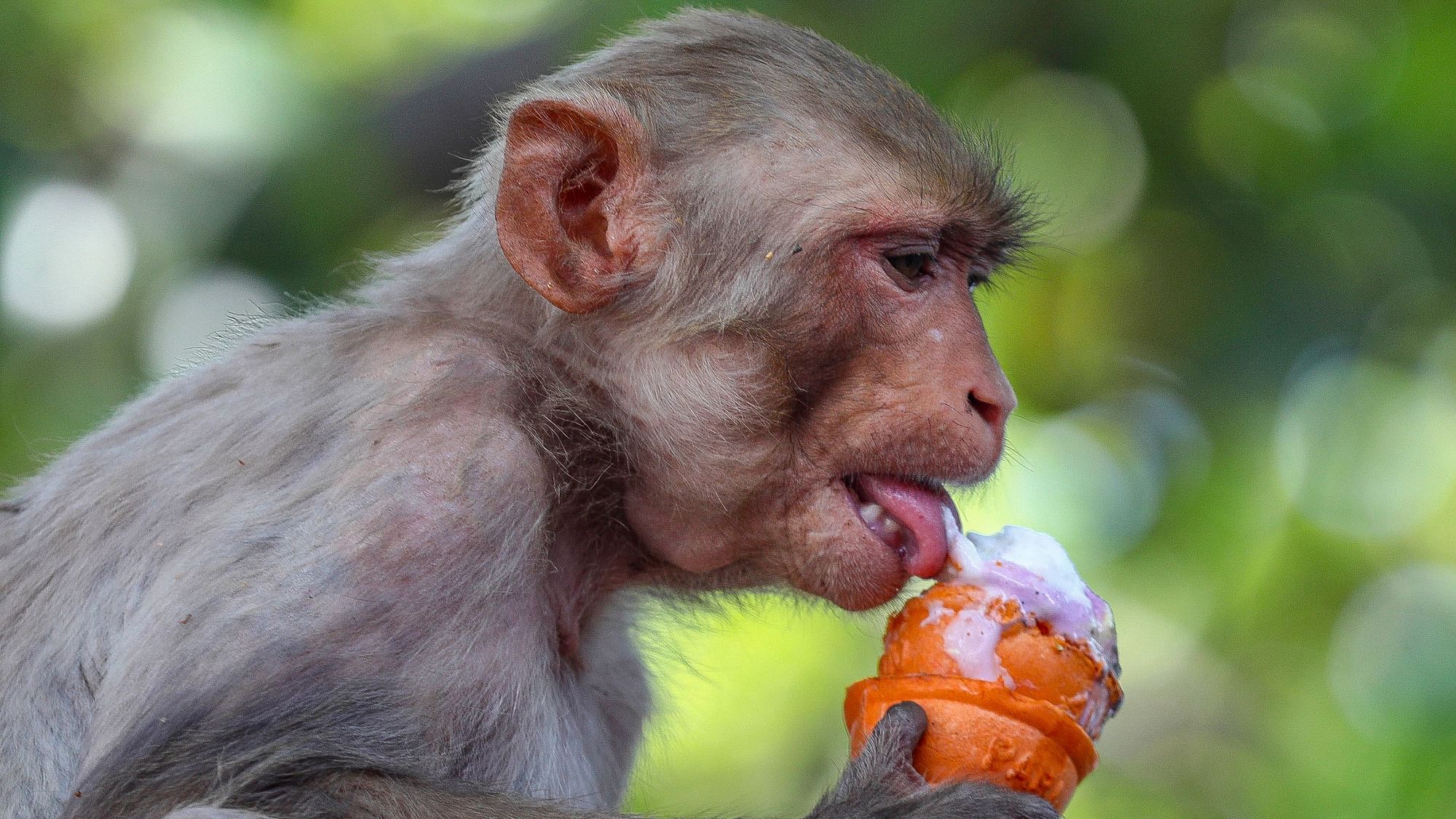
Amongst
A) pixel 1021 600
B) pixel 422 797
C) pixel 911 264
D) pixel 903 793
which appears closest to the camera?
pixel 422 797

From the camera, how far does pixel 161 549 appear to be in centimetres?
287

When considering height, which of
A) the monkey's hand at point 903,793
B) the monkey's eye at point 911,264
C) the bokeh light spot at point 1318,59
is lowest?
the monkey's hand at point 903,793

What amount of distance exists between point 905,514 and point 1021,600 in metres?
0.32

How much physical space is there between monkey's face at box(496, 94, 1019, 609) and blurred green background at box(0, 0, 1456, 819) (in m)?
2.98

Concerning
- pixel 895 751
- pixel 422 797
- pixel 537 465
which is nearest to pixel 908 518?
pixel 895 751

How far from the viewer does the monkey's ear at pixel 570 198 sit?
3062 mm

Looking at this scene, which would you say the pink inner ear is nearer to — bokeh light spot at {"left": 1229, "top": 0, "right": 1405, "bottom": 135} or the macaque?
the macaque

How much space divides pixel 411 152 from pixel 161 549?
12.8 ft

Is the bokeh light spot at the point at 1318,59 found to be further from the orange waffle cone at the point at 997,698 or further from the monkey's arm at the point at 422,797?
the monkey's arm at the point at 422,797

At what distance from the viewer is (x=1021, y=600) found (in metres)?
2.86

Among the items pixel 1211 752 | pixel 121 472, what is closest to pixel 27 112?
pixel 121 472

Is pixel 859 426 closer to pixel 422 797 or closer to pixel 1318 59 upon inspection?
pixel 422 797

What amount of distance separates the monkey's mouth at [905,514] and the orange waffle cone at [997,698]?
4.3 inches

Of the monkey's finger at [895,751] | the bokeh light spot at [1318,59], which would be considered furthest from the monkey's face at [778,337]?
the bokeh light spot at [1318,59]
